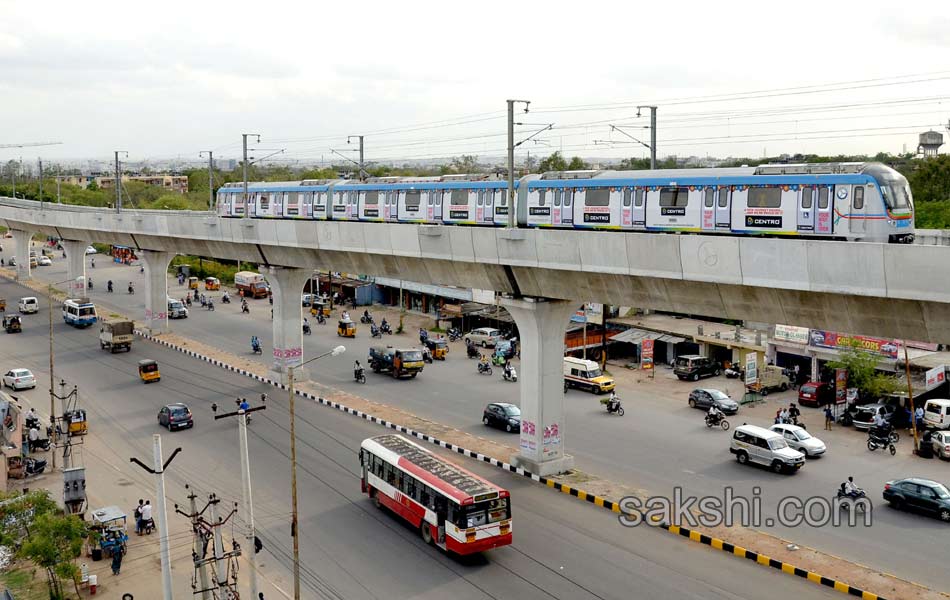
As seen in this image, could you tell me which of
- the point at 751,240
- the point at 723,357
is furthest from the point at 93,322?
the point at 751,240

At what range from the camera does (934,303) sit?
1877 cm

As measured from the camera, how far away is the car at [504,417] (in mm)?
35000

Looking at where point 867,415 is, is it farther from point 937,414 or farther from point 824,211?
point 824,211

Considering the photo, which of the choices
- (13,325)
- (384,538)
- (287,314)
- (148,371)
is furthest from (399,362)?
(13,325)

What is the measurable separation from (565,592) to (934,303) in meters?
10.7

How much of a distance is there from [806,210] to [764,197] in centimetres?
131

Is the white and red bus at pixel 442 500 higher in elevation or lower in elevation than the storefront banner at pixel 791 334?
lower

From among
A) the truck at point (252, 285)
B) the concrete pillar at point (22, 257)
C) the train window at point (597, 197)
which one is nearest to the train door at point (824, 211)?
the train window at point (597, 197)

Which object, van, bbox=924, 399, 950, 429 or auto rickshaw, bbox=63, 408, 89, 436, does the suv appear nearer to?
van, bbox=924, 399, 950, 429

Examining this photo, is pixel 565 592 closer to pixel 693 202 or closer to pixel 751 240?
pixel 751 240

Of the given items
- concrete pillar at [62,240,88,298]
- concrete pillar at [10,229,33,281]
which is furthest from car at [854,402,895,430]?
concrete pillar at [10,229,33,281]

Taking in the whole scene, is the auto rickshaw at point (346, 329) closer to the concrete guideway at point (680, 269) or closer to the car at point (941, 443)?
the concrete guideway at point (680, 269)

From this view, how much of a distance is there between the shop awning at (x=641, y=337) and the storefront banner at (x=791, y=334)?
21.5 ft

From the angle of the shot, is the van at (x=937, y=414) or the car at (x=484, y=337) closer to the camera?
the van at (x=937, y=414)
